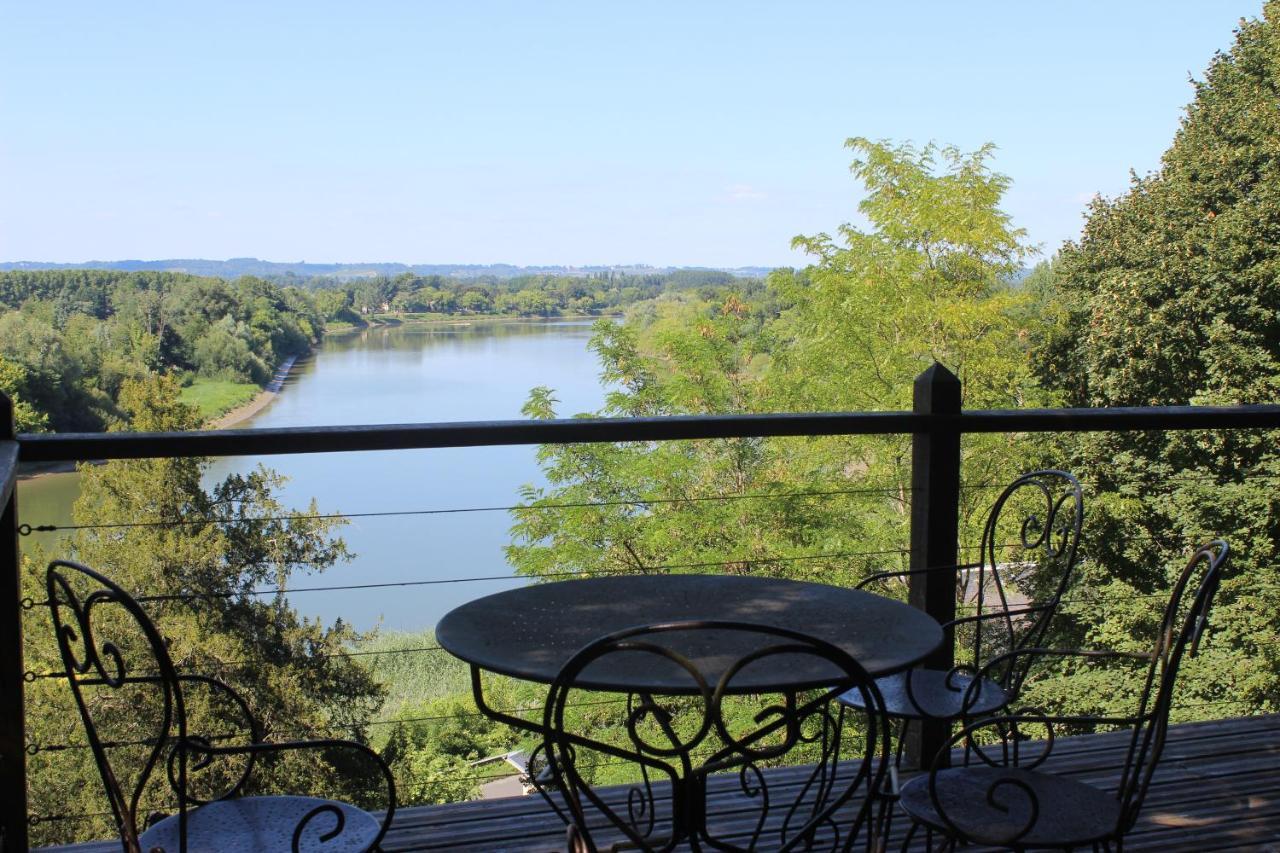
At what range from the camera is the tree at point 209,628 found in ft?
41.3

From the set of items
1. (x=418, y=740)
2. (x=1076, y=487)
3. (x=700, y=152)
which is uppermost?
(x=700, y=152)

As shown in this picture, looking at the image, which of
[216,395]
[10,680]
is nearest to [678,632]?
[10,680]

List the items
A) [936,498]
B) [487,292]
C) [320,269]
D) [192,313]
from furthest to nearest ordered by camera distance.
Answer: [320,269] → [487,292] → [192,313] → [936,498]

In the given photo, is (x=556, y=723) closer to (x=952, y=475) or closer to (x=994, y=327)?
(x=952, y=475)

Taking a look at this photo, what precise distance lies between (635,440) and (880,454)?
50.3ft

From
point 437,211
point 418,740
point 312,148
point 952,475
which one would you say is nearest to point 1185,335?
point 418,740

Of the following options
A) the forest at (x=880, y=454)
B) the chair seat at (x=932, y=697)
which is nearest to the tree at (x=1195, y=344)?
the forest at (x=880, y=454)

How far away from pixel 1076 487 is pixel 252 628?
1449cm

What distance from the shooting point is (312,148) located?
116ft

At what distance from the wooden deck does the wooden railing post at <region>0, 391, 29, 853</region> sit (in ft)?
0.67

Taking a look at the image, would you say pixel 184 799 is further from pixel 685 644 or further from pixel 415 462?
pixel 415 462

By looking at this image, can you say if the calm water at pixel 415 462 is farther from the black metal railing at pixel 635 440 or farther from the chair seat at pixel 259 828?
the chair seat at pixel 259 828

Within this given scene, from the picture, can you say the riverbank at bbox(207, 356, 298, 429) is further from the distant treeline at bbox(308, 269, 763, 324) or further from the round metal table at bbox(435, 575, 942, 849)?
the round metal table at bbox(435, 575, 942, 849)

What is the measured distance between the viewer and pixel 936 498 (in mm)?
2857
